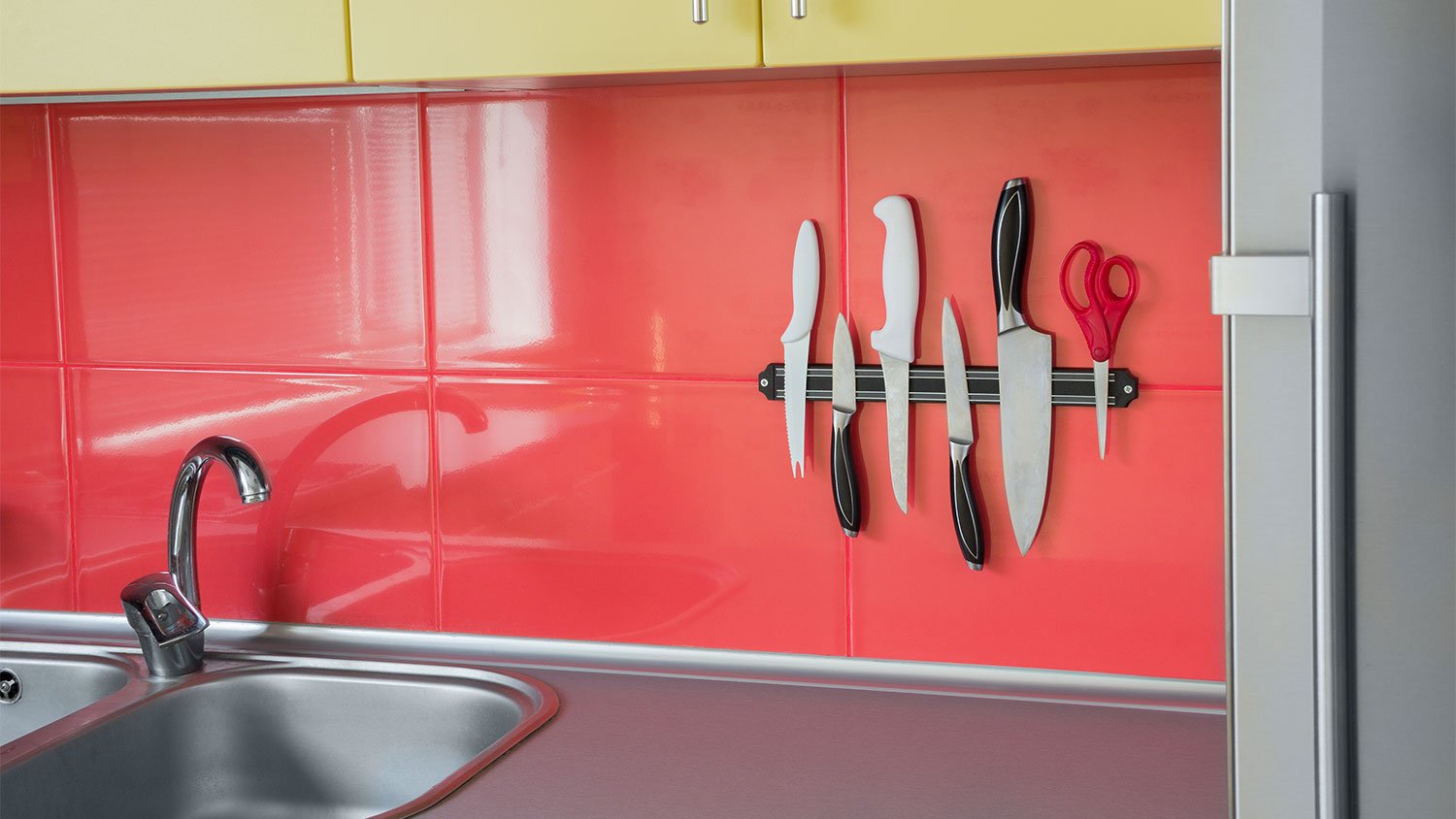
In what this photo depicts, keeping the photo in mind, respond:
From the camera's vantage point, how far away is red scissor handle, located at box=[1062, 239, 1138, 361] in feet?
3.97

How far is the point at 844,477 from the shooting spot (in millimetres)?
1296

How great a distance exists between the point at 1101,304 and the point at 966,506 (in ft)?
0.76

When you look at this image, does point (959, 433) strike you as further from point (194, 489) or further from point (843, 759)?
point (194, 489)

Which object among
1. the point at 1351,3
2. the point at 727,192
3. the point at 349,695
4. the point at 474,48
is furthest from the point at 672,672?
the point at 1351,3

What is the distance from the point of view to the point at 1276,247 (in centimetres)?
58

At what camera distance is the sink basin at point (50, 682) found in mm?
1450

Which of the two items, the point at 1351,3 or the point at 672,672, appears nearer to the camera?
the point at 1351,3

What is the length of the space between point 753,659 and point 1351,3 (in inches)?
37.6

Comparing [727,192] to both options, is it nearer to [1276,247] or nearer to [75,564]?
[1276,247]

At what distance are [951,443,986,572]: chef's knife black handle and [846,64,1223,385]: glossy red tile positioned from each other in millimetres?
97

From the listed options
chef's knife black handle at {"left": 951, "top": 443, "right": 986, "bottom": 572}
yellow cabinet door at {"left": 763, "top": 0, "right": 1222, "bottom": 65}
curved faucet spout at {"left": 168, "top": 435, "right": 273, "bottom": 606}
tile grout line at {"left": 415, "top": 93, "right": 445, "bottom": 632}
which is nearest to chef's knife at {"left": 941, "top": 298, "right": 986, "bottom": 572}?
chef's knife black handle at {"left": 951, "top": 443, "right": 986, "bottom": 572}

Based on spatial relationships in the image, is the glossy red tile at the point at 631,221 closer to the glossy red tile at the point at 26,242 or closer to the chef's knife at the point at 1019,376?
the chef's knife at the point at 1019,376

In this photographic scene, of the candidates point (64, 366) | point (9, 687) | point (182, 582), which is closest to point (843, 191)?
point (182, 582)

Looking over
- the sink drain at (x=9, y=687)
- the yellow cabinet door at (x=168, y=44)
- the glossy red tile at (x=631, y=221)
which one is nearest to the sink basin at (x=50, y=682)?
the sink drain at (x=9, y=687)
